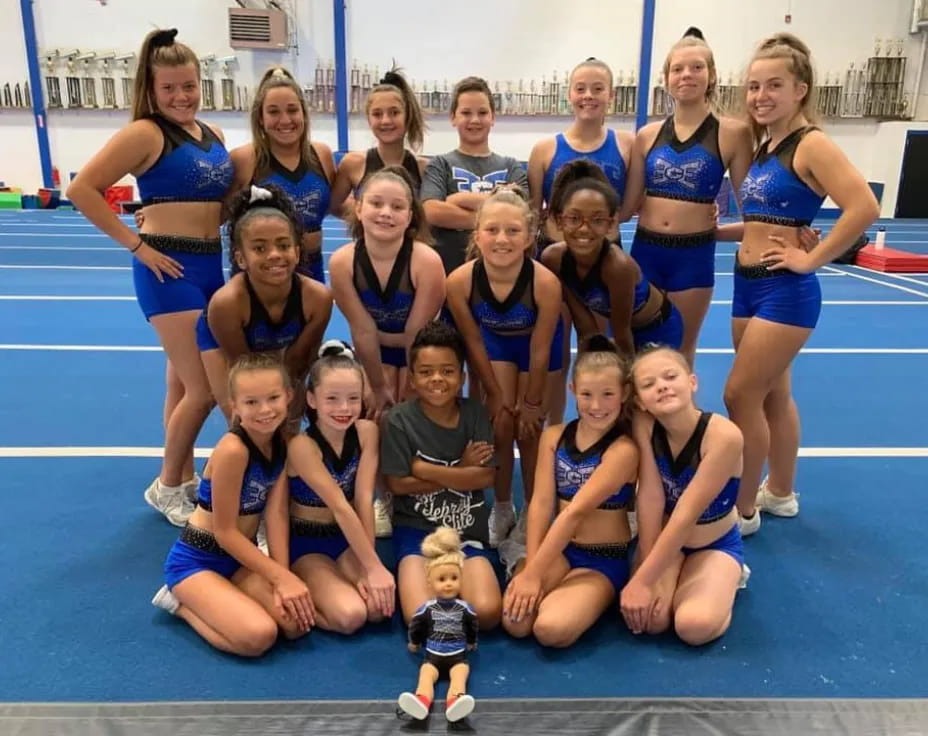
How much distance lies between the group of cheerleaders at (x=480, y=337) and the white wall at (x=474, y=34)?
1038cm

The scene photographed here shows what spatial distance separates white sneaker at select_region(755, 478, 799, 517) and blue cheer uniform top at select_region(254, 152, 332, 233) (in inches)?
84.9

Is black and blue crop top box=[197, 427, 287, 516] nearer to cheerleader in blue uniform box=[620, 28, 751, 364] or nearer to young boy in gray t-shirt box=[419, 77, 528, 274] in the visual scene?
young boy in gray t-shirt box=[419, 77, 528, 274]

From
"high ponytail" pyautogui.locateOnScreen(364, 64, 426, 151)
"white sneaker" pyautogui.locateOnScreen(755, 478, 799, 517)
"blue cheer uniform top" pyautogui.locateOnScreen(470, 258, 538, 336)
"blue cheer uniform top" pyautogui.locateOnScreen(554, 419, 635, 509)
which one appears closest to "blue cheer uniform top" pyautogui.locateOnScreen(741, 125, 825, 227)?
"blue cheer uniform top" pyautogui.locateOnScreen(470, 258, 538, 336)

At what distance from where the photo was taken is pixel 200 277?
2904mm

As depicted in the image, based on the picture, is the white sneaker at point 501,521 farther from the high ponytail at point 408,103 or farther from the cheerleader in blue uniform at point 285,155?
the high ponytail at point 408,103

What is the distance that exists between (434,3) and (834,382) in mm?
10656

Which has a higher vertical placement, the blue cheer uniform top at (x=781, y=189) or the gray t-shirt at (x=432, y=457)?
the blue cheer uniform top at (x=781, y=189)

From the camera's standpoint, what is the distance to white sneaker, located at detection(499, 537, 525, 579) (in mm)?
2639

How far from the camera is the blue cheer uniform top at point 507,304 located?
2.73 metres

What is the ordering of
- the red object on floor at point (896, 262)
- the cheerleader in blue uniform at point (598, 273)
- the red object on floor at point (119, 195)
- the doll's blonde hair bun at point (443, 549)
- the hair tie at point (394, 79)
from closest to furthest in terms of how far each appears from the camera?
1. the doll's blonde hair bun at point (443, 549)
2. the cheerleader in blue uniform at point (598, 273)
3. the hair tie at point (394, 79)
4. the red object on floor at point (896, 262)
5. the red object on floor at point (119, 195)

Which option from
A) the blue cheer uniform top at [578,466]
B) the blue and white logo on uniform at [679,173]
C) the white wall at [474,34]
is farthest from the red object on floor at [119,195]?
the blue cheer uniform top at [578,466]

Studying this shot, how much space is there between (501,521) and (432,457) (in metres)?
0.50

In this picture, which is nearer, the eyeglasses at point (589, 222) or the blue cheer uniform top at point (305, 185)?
the eyeglasses at point (589, 222)

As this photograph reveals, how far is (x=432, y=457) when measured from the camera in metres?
2.61
